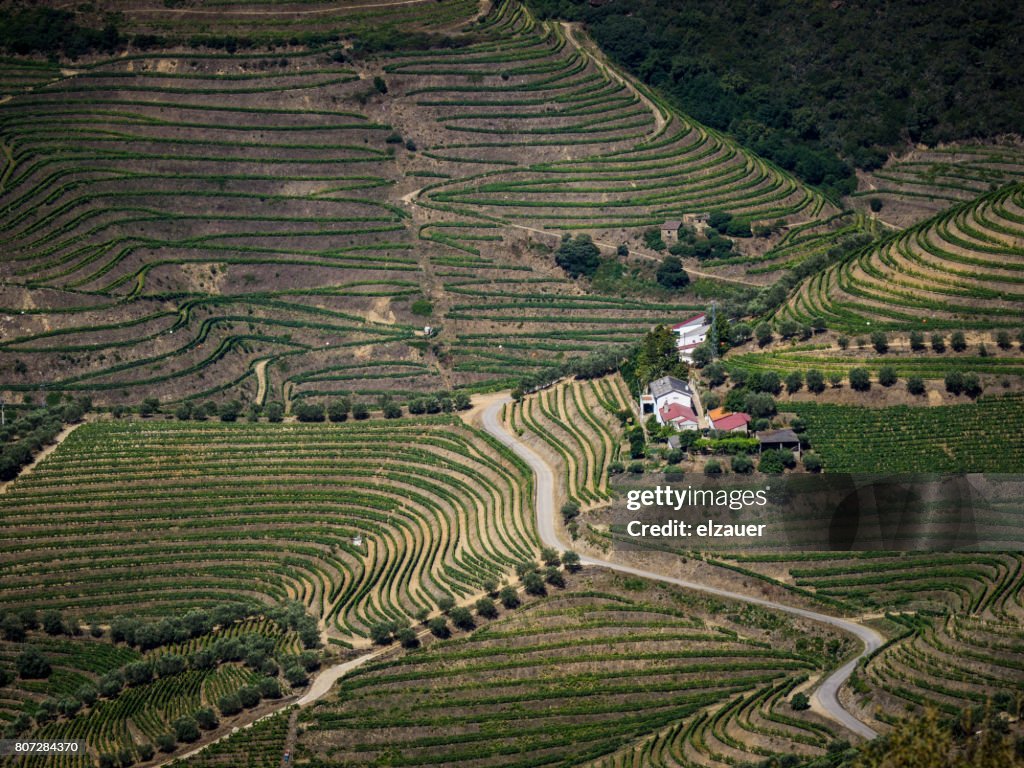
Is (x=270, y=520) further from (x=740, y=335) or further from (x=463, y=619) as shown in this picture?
(x=740, y=335)

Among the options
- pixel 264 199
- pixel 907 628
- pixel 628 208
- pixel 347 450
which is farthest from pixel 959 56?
pixel 907 628

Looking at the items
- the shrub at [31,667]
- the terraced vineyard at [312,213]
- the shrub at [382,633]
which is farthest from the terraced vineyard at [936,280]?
the shrub at [31,667]

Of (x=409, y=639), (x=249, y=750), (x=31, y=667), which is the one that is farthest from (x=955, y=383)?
(x=31, y=667)

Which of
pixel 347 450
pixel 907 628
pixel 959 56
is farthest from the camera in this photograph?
pixel 959 56

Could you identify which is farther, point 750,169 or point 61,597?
point 750,169

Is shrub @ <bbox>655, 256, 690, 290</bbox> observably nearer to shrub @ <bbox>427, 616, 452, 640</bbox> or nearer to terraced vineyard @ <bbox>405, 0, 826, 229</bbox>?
terraced vineyard @ <bbox>405, 0, 826, 229</bbox>

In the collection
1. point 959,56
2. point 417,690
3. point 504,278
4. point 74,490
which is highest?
point 959,56

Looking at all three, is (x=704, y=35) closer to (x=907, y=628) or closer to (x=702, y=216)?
(x=702, y=216)

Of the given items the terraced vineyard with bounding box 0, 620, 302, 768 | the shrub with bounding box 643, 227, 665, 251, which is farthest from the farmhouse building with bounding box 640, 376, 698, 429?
the shrub with bounding box 643, 227, 665, 251
